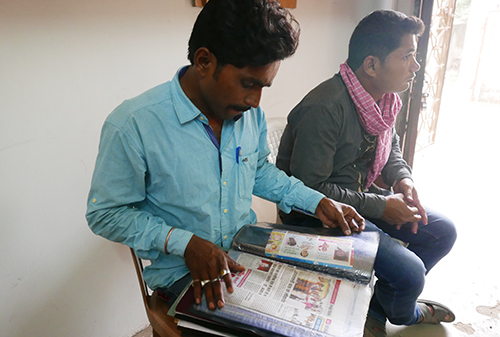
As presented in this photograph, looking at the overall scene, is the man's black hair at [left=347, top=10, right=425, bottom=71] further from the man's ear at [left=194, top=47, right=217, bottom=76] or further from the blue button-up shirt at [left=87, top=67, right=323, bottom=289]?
the man's ear at [left=194, top=47, right=217, bottom=76]

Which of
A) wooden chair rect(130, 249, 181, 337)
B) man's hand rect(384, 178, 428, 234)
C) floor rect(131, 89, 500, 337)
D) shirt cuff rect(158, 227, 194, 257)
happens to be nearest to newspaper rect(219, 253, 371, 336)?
shirt cuff rect(158, 227, 194, 257)

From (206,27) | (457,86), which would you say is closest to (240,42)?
(206,27)

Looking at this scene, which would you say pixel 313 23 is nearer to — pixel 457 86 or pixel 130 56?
pixel 130 56

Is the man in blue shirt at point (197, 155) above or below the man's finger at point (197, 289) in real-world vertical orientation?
above

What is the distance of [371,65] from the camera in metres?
1.31

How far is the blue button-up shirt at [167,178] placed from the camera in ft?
2.64

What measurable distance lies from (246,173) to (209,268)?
12.8 inches

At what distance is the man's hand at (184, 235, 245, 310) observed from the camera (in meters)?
0.73

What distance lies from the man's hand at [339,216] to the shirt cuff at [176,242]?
1.36ft

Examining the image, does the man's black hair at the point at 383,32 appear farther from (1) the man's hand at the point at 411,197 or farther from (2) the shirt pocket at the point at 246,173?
(2) the shirt pocket at the point at 246,173

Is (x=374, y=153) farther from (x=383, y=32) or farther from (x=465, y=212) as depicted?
(x=465, y=212)

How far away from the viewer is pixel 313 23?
6.82 feet

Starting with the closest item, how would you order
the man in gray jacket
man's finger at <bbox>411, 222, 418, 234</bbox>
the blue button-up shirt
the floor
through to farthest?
the blue button-up shirt < the man in gray jacket < man's finger at <bbox>411, 222, 418, 234</bbox> < the floor

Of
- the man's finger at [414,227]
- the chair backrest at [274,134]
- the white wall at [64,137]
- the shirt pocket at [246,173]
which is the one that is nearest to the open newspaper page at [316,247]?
the shirt pocket at [246,173]
